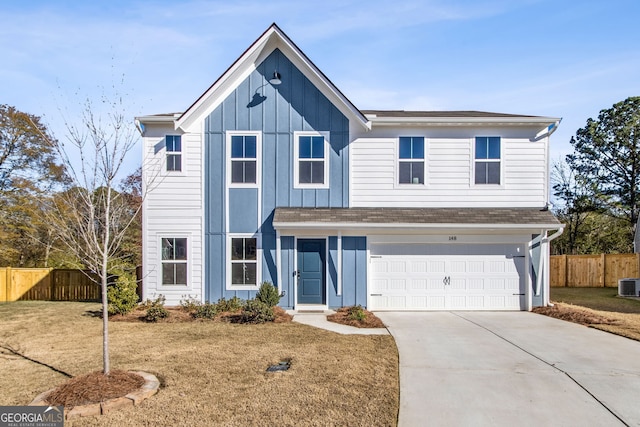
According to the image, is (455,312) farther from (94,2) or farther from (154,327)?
(94,2)

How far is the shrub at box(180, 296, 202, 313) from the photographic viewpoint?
39.0 ft

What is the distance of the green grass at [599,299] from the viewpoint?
13.8 meters

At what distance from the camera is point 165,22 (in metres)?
10.6

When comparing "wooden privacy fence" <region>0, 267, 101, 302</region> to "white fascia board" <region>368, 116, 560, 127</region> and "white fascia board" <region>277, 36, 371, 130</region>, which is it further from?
"white fascia board" <region>368, 116, 560, 127</region>

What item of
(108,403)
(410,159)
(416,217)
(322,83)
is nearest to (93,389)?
(108,403)

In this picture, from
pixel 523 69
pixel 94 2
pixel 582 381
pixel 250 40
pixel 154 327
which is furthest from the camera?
pixel 523 69

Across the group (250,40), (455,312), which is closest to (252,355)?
(455,312)

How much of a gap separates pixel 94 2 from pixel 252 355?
29.2ft

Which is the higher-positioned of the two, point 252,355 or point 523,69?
point 523,69

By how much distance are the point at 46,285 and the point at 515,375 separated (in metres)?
18.5

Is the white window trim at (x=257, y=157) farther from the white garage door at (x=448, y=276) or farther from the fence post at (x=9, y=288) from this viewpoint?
the fence post at (x=9, y=288)

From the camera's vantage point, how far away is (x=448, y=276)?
12906mm

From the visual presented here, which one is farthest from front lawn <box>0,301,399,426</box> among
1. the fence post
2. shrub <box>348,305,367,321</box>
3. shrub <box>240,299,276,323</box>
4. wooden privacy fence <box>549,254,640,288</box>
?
wooden privacy fence <box>549,254,640,288</box>

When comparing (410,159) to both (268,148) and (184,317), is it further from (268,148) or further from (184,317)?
(184,317)
